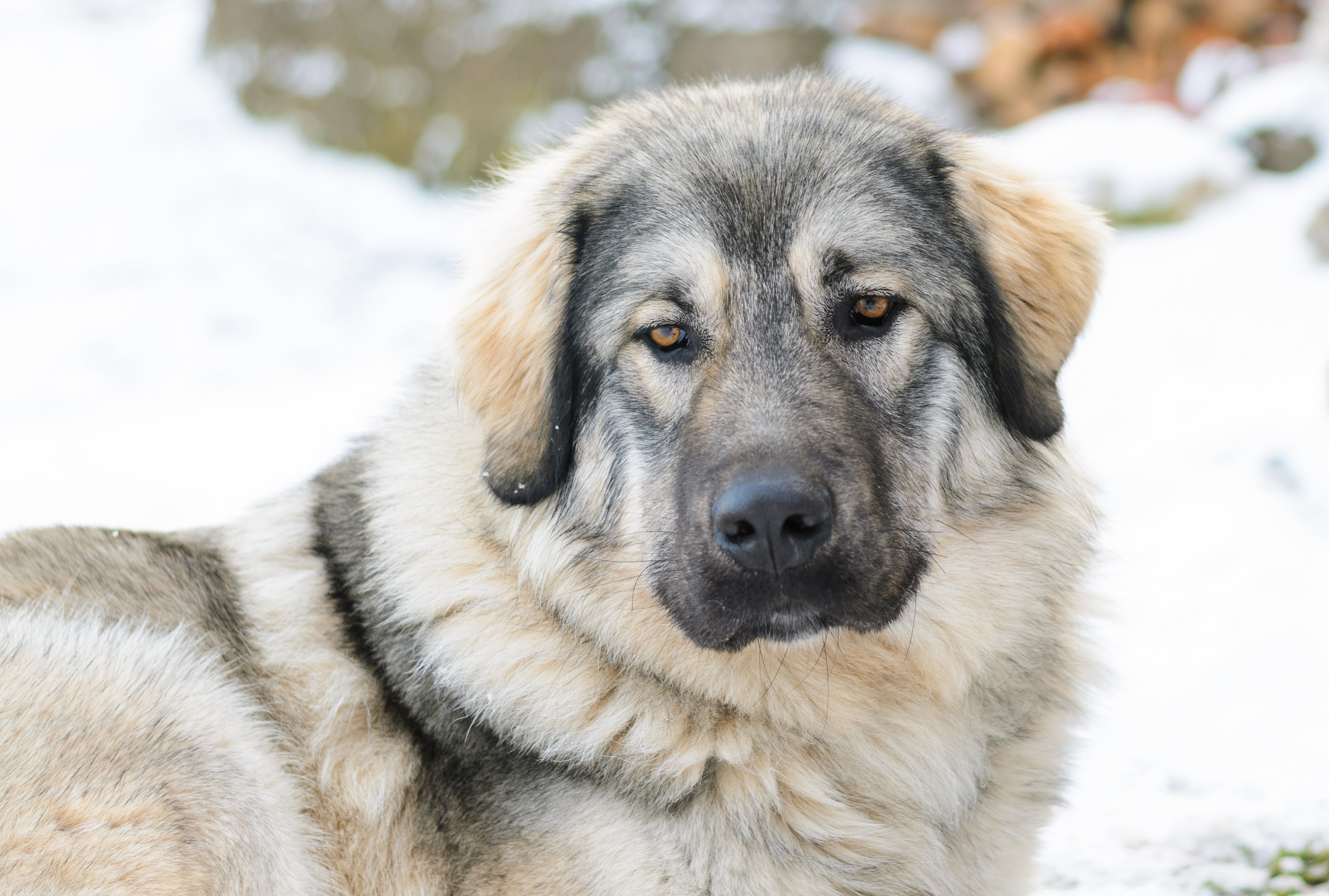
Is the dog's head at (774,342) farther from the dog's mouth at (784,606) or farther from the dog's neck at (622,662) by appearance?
the dog's neck at (622,662)

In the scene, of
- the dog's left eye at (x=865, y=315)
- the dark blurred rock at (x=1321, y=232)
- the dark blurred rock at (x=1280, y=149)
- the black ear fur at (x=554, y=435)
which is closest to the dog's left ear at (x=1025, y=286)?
the dog's left eye at (x=865, y=315)

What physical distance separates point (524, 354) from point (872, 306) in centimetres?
93

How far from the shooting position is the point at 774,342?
9.00 feet

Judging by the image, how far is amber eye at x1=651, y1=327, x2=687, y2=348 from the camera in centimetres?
285

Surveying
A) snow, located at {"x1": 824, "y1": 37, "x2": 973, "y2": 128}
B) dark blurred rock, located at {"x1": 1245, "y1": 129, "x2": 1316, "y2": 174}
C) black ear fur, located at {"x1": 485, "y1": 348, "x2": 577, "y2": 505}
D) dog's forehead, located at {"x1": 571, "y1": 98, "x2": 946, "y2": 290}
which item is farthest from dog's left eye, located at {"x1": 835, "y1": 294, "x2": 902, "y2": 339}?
dark blurred rock, located at {"x1": 1245, "y1": 129, "x2": 1316, "y2": 174}

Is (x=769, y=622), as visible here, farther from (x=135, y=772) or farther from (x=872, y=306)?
(x=135, y=772)

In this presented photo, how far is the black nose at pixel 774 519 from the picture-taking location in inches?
95.2

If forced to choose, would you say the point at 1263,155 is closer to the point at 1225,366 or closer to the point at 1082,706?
the point at 1225,366

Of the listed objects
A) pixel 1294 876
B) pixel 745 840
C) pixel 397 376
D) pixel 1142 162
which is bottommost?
pixel 397 376

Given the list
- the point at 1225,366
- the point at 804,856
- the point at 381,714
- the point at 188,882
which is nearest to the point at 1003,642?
the point at 804,856

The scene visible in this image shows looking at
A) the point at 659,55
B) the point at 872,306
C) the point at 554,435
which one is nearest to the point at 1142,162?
the point at 659,55

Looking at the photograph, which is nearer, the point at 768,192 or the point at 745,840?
the point at 745,840

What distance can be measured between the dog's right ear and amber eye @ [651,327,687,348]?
293mm

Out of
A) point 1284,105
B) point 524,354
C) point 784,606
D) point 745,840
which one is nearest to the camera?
point 784,606
